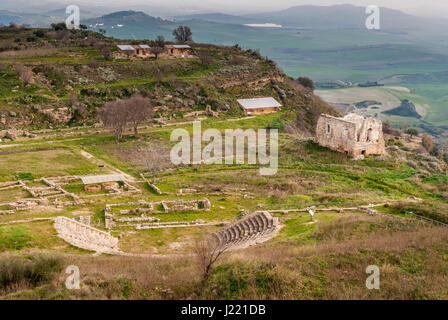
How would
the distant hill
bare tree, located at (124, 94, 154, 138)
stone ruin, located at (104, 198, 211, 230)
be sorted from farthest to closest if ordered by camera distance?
the distant hill < bare tree, located at (124, 94, 154, 138) < stone ruin, located at (104, 198, 211, 230)

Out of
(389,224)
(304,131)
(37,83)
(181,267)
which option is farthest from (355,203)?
(37,83)

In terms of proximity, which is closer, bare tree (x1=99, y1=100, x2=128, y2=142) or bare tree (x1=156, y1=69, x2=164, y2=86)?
bare tree (x1=99, y1=100, x2=128, y2=142)

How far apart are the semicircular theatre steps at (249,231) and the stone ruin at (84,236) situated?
6488mm

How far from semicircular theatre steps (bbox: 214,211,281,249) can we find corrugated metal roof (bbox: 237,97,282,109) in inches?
1794

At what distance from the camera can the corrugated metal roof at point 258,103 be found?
72.1 metres

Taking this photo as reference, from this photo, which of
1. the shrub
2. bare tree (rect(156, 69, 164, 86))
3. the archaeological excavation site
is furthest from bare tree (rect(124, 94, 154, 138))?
the shrub

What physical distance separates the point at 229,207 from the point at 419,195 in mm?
17017

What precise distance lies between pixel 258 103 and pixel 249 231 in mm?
50262

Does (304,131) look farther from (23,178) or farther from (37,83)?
(23,178)

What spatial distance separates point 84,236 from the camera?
24.7m

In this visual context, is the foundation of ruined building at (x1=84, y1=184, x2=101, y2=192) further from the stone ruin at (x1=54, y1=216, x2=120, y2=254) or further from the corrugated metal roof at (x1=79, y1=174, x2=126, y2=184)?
the stone ruin at (x1=54, y1=216, x2=120, y2=254)

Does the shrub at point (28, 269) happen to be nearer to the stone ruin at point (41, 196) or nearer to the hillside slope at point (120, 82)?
the stone ruin at point (41, 196)

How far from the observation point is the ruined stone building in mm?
45125

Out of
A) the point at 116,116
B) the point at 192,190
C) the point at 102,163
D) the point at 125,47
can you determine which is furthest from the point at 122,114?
the point at 125,47
